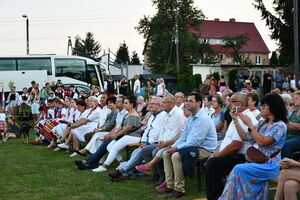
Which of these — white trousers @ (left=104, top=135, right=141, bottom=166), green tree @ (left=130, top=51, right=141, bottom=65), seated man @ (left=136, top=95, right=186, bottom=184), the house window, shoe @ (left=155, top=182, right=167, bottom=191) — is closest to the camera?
shoe @ (left=155, top=182, right=167, bottom=191)

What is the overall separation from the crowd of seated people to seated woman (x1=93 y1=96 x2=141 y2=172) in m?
0.02

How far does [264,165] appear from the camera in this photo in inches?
187

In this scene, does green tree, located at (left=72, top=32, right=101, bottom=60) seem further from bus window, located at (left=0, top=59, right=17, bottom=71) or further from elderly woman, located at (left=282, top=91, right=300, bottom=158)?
elderly woman, located at (left=282, top=91, right=300, bottom=158)

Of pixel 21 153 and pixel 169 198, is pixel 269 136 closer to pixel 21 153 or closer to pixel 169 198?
pixel 169 198

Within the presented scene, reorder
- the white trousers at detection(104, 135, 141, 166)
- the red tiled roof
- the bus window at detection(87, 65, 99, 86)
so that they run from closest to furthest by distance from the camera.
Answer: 1. the white trousers at detection(104, 135, 141, 166)
2. the bus window at detection(87, 65, 99, 86)
3. the red tiled roof

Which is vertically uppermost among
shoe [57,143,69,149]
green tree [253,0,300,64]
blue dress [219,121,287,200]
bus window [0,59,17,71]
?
green tree [253,0,300,64]

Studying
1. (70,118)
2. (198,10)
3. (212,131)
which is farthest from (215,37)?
(212,131)

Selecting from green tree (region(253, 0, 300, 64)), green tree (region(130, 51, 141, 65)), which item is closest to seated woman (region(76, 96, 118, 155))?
green tree (region(253, 0, 300, 64))

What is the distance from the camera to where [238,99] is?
5.70 metres

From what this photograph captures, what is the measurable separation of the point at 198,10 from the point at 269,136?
51206mm

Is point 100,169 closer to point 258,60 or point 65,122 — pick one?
point 65,122

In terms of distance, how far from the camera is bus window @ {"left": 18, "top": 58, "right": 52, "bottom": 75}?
83.7ft

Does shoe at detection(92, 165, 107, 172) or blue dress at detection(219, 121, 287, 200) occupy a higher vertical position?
blue dress at detection(219, 121, 287, 200)

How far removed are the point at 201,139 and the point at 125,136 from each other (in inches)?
93.3
